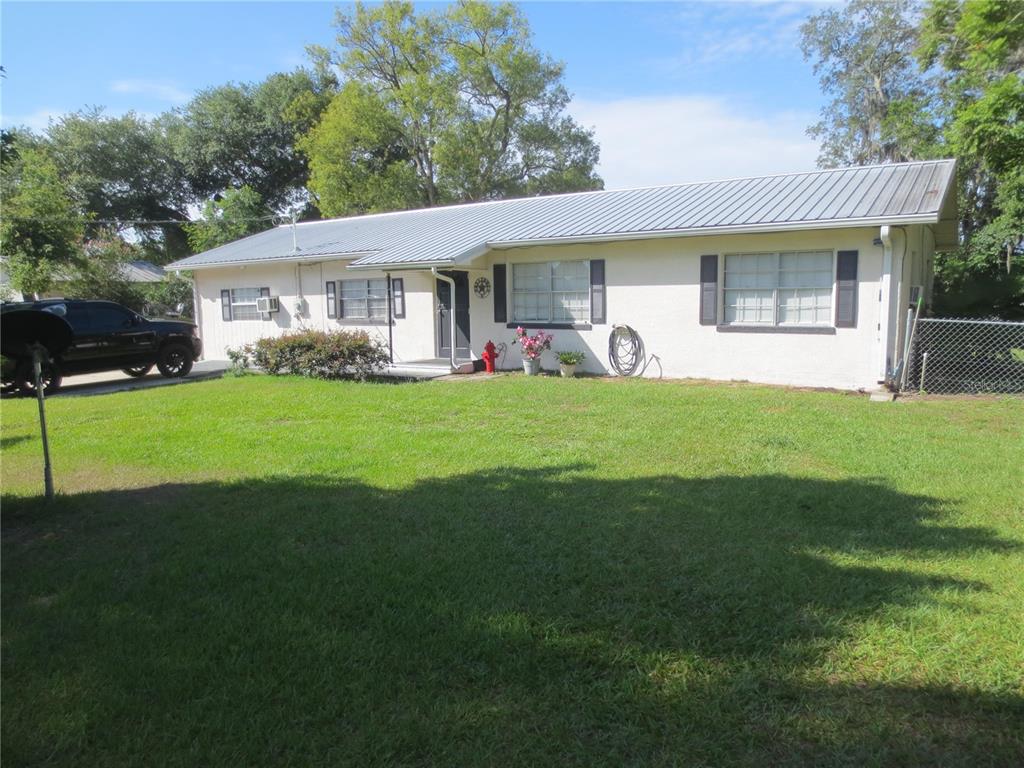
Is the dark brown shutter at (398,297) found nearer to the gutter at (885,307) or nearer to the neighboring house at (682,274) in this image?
the neighboring house at (682,274)

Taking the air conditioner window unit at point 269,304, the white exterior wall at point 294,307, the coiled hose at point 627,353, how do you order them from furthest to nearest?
the air conditioner window unit at point 269,304 → the white exterior wall at point 294,307 → the coiled hose at point 627,353

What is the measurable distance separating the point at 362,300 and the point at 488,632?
46.9 feet

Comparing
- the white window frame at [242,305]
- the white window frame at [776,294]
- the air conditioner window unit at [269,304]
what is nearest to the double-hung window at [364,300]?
the air conditioner window unit at [269,304]

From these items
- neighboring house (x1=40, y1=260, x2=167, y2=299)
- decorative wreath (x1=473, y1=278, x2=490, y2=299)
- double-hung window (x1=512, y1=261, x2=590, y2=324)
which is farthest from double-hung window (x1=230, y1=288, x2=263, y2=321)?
neighboring house (x1=40, y1=260, x2=167, y2=299)

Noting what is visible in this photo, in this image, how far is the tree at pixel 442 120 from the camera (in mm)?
33719

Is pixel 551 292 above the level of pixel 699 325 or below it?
above

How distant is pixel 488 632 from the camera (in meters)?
3.34

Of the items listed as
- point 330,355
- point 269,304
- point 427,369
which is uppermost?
point 269,304

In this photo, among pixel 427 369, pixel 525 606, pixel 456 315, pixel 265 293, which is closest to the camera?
pixel 525 606

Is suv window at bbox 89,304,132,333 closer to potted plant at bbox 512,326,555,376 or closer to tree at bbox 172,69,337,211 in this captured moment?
potted plant at bbox 512,326,555,376

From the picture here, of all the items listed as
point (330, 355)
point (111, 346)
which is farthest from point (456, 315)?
point (111, 346)

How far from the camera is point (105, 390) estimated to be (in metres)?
13.8

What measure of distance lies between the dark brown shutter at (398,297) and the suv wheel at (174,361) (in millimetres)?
4871

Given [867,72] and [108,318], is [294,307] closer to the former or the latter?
[108,318]
